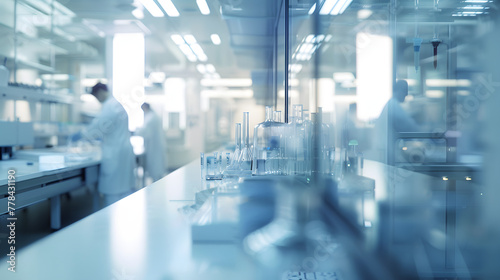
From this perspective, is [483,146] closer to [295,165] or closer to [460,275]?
[460,275]

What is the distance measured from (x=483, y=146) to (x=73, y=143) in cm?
440

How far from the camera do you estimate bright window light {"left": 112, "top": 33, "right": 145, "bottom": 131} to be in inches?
246

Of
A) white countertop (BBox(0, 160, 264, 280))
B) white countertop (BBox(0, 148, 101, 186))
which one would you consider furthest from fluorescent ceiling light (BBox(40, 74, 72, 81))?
white countertop (BBox(0, 160, 264, 280))

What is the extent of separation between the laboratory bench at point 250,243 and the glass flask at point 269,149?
592 mm

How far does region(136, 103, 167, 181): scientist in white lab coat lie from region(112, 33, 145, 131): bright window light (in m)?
1.26

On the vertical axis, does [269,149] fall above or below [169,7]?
below

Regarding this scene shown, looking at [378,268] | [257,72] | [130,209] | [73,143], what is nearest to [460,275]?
[378,268]

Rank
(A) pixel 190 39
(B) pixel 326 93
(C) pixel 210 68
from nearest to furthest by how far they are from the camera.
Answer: (B) pixel 326 93, (A) pixel 190 39, (C) pixel 210 68

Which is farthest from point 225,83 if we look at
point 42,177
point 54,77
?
point 42,177

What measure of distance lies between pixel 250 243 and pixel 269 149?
3.21 ft

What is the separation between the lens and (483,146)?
0.49 metres

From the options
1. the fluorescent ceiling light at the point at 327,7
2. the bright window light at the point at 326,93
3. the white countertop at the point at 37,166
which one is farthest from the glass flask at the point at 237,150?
the white countertop at the point at 37,166

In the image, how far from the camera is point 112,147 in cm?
328

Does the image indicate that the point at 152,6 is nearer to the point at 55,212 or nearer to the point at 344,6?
the point at 344,6
